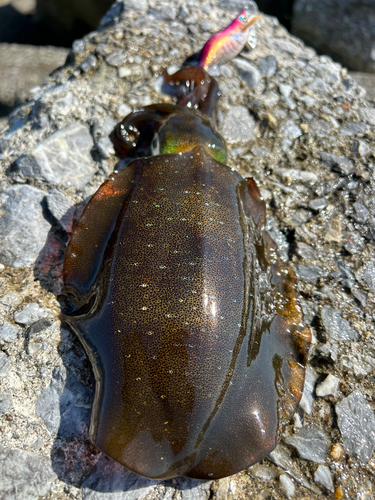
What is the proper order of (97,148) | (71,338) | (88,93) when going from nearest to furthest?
(71,338), (97,148), (88,93)

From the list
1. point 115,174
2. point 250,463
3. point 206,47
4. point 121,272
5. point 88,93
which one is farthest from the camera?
point 206,47

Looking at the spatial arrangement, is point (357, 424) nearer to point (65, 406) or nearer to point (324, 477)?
point (324, 477)

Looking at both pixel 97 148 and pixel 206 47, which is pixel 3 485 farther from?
pixel 206 47

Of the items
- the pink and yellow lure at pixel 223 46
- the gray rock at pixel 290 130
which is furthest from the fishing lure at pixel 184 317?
the pink and yellow lure at pixel 223 46

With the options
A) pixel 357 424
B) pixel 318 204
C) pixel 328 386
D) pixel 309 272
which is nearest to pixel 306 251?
pixel 309 272

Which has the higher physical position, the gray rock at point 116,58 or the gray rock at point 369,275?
the gray rock at point 116,58

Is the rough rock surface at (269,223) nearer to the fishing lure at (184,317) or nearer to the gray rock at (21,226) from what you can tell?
the gray rock at (21,226)

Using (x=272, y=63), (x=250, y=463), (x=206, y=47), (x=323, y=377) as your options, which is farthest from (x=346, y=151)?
(x=250, y=463)
